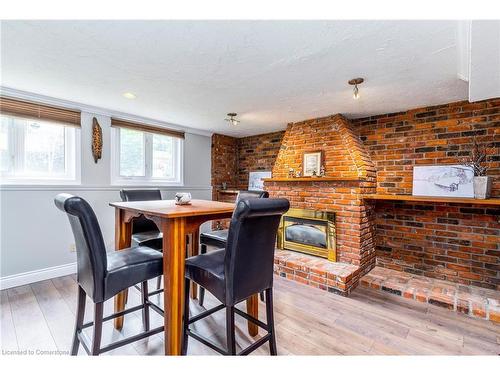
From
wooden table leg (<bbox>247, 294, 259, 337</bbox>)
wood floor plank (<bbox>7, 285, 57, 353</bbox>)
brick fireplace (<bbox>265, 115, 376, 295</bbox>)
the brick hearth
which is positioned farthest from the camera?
brick fireplace (<bbox>265, 115, 376, 295</bbox>)

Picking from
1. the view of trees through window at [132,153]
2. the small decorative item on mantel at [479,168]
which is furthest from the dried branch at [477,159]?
the view of trees through window at [132,153]

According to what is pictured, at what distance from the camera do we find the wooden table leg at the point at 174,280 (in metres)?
1.42

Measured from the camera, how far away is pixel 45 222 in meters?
2.79

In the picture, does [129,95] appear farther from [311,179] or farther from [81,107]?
[311,179]

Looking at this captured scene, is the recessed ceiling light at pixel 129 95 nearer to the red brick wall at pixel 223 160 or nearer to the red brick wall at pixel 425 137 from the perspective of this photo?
the red brick wall at pixel 223 160

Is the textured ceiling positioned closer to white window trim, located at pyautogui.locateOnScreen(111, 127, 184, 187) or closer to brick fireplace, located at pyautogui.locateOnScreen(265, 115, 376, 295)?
brick fireplace, located at pyautogui.locateOnScreen(265, 115, 376, 295)

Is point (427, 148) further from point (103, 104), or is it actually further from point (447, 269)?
point (103, 104)

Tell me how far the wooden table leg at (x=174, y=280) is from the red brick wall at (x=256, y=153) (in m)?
3.25

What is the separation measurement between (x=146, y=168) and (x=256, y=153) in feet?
6.56

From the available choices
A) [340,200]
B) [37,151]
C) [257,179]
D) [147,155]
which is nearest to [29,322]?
[37,151]

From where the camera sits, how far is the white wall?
101 inches

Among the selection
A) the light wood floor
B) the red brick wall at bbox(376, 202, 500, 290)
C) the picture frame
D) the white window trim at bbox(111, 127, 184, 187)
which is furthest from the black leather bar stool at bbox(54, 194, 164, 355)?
the red brick wall at bbox(376, 202, 500, 290)

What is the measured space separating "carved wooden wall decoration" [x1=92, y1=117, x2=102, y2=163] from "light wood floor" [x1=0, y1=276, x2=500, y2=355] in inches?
62.3
